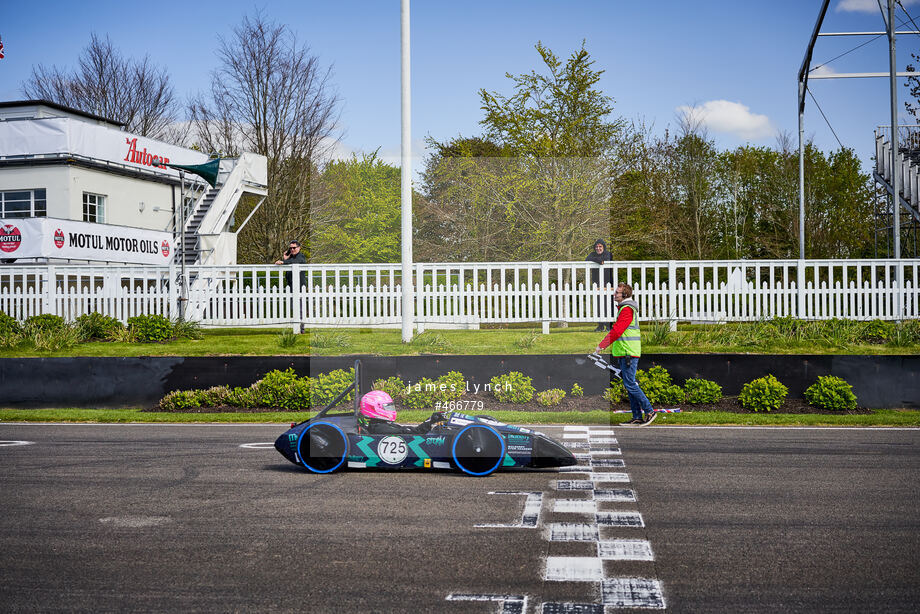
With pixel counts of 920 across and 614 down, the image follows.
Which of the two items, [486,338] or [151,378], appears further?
[486,338]

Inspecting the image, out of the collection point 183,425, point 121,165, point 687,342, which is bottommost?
point 183,425

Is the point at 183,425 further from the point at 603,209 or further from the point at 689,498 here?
the point at 603,209

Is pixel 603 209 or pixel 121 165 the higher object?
pixel 121 165

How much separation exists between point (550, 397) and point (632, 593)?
974 cm

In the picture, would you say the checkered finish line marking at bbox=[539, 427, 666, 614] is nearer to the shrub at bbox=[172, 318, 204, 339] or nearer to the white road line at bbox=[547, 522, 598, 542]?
the white road line at bbox=[547, 522, 598, 542]

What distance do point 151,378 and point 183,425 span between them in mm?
2515

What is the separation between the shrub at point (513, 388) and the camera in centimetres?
1485

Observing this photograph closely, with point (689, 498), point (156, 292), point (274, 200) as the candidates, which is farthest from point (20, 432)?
point (274, 200)

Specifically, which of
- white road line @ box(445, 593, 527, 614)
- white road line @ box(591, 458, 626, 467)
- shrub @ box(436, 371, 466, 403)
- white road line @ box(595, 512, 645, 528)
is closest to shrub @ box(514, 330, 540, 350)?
shrub @ box(436, 371, 466, 403)

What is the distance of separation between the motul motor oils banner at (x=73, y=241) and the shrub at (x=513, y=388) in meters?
20.6

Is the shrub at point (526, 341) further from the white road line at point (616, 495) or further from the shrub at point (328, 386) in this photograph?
the white road line at point (616, 495)

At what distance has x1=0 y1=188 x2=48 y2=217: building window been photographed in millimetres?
31281

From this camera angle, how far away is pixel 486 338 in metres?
18.8

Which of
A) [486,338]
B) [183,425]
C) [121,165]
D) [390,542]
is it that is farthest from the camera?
[121,165]
